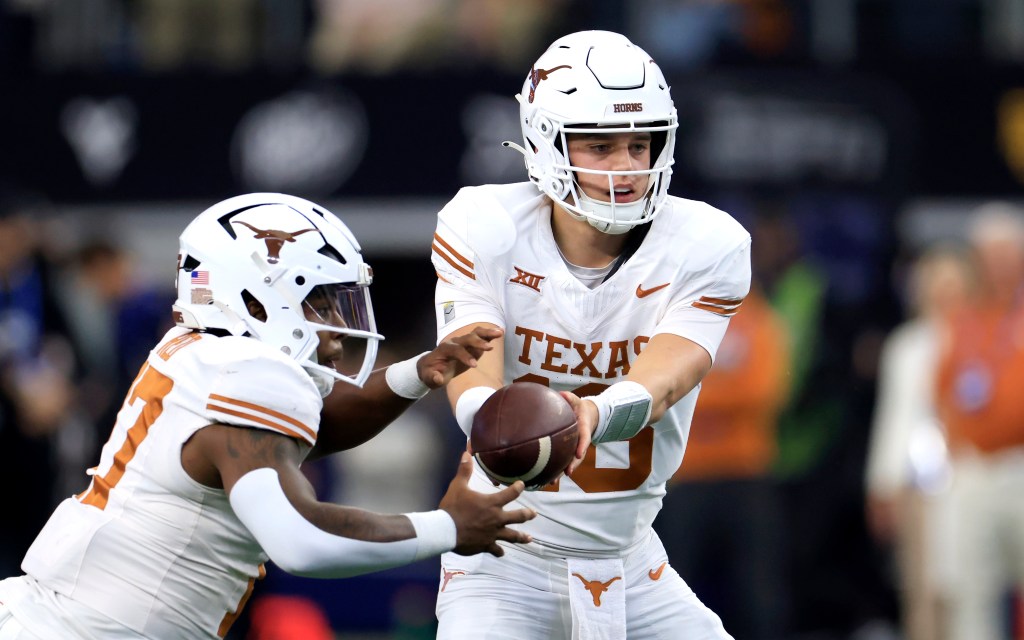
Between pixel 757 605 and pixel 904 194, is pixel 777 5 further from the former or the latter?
pixel 757 605

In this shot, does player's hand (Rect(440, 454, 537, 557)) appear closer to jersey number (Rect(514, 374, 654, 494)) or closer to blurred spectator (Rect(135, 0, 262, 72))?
jersey number (Rect(514, 374, 654, 494))

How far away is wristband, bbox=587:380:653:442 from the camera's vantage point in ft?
13.5

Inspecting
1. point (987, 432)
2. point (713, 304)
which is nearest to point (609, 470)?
point (713, 304)

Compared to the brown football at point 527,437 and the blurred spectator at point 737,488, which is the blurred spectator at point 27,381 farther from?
the brown football at point 527,437

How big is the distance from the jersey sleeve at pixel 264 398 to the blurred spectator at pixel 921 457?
504cm

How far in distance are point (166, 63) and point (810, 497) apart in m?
4.23

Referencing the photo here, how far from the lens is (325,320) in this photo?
4.12 metres

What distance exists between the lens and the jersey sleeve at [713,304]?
176 inches

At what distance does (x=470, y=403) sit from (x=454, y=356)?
0.48 feet

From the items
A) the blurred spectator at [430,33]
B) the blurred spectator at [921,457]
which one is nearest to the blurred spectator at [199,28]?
the blurred spectator at [430,33]

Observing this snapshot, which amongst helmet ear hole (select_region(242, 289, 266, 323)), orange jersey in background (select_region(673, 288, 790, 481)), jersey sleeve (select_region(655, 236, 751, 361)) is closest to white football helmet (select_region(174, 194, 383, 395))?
helmet ear hole (select_region(242, 289, 266, 323))

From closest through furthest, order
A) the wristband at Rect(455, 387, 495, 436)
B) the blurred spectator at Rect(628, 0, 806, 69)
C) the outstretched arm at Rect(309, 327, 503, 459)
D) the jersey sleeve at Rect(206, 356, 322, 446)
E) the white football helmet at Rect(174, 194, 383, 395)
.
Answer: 1. the jersey sleeve at Rect(206, 356, 322, 446)
2. the white football helmet at Rect(174, 194, 383, 395)
3. the wristband at Rect(455, 387, 495, 436)
4. the outstretched arm at Rect(309, 327, 503, 459)
5. the blurred spectator at Rect(628, 0, 806, 69)

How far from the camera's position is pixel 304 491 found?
3.74 m

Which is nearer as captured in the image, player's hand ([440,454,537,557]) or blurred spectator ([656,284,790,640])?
player's hand ([440,454,537,557])
